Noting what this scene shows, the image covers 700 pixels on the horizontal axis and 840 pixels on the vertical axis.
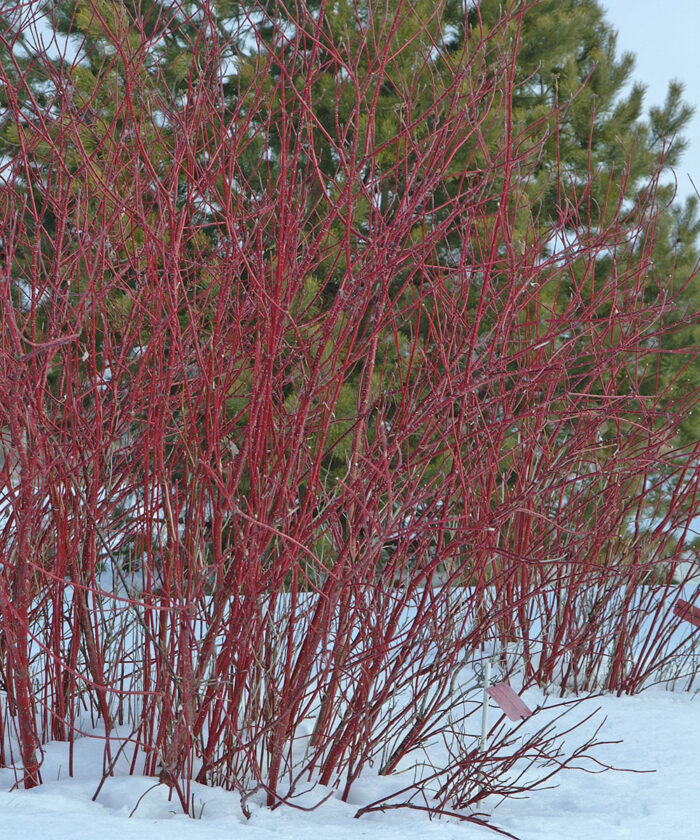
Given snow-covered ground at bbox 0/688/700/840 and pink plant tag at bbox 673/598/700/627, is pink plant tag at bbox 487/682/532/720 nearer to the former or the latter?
snow-covered ground at bbox 0/688/700/840

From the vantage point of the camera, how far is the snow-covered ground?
171cm

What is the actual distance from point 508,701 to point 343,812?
0.49 meters

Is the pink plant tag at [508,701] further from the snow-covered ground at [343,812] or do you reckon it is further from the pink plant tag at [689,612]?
the pink plant tag at [689,612]

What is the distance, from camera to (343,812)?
1.95m

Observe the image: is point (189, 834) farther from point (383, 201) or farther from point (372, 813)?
point (383, 201)

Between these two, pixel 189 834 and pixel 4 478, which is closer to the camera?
pixel 189 834

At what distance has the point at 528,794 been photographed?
7.13 feet

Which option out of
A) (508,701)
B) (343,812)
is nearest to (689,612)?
(508,701)

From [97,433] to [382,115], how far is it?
3665 mm

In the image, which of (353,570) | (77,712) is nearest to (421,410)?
(353,570)

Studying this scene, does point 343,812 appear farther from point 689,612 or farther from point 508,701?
point 689,612

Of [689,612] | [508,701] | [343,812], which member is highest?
[689,612]

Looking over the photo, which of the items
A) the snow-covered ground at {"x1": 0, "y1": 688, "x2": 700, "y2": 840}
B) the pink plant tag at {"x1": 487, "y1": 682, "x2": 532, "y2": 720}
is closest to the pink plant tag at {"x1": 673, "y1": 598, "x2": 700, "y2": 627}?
the snow-covered ground at {"x1": 0, "y1": 688, "x2": 700, "y2": 840}

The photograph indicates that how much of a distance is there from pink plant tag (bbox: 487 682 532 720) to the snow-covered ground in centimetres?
31
